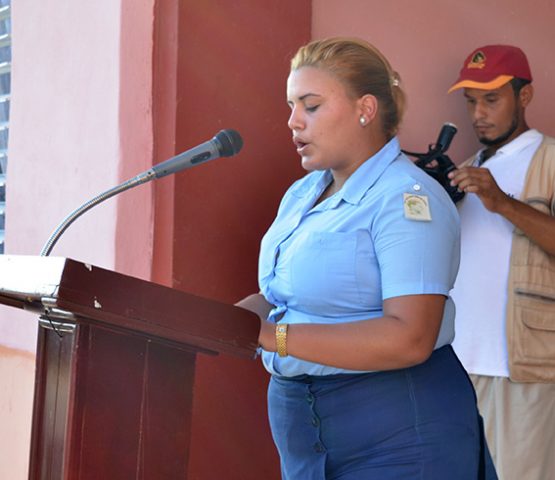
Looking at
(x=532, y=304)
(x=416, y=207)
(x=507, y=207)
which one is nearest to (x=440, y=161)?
(x=507, y=207)

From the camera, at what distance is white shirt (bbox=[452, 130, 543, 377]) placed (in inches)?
112

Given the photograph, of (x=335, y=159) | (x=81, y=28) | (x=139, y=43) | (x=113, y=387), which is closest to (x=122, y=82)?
(x=139, y=43)

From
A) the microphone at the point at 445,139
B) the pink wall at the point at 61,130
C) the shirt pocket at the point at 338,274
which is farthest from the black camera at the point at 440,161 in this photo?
the shirt pocket at the point at 338,274

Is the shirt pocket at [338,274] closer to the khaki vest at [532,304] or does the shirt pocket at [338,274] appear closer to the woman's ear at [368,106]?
the woman's ear at [368,106]

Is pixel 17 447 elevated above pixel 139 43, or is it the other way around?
pixel 139 43

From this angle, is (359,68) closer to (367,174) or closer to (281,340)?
(367,174)

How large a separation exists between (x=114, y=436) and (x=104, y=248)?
138 cm

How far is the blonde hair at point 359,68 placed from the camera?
1937mm

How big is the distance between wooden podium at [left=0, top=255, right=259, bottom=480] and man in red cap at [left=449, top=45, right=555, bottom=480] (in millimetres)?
1370

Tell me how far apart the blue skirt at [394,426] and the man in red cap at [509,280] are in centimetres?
96

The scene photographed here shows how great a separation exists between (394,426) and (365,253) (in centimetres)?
32

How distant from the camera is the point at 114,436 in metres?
1.42

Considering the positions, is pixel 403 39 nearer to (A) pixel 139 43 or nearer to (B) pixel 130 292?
(A) pixel 139 43

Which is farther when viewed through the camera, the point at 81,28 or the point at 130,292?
the point at 81,28
